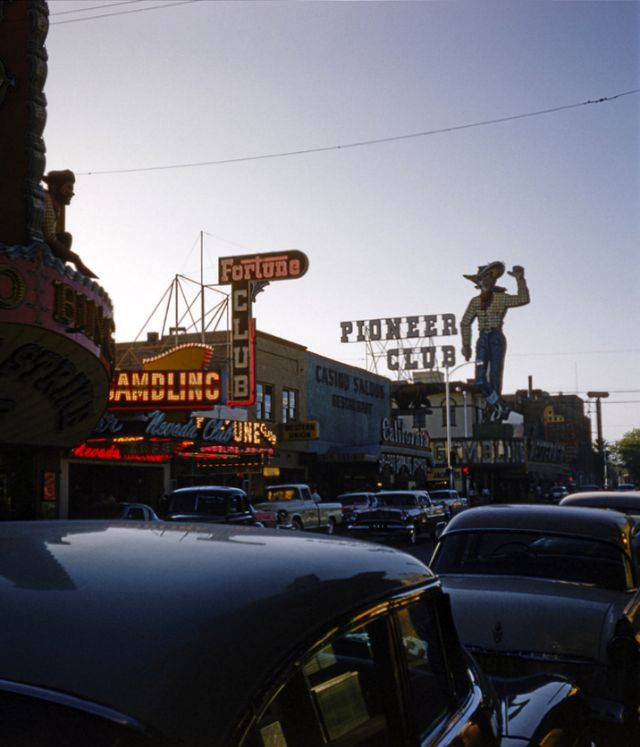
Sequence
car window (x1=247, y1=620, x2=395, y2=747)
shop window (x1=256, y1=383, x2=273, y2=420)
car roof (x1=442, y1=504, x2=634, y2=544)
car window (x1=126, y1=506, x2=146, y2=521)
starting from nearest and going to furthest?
car window (x1=247, y1=620, x2=395, y2=747), car roof (x1=442, y1=504, x2=634, y2=544), car window (x1=126, y1=506, x2=146, y2=521), shop window (x1=256, y1=383, x2=273, y2=420)

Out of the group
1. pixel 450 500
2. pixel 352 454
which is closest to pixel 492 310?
pixel 352 454

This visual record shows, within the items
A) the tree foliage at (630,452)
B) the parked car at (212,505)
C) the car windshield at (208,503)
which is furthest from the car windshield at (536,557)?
the tree foliage at (630,452)

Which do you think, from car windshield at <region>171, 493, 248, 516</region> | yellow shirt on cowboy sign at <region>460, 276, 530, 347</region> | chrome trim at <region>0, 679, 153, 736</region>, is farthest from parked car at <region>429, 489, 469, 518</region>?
chrome trim at <region>0, 679, 153, 736</region>

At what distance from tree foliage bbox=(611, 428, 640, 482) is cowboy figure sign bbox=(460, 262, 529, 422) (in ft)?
283

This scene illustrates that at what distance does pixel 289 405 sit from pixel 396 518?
1841 centimetres

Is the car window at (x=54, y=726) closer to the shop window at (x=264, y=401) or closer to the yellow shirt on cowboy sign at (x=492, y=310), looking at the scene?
the shop window at (x=264, y=401)

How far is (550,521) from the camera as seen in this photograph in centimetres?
738

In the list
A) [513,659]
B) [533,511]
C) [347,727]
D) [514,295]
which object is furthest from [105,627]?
[514,295]

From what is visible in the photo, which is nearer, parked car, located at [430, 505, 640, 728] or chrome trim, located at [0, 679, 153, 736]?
chrome trim, located at [0, 679, 153, 736]

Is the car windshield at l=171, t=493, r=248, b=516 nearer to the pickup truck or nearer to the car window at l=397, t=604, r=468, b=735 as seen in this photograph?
the pickup truck

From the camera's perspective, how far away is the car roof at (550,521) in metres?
7.27

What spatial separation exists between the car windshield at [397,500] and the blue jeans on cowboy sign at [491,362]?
36850 millimetres

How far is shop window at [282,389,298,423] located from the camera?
148 feet

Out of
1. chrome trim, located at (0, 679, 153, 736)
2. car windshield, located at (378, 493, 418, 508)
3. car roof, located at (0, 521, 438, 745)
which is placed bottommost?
car windshield, located at (378, 493, 418, 508)
